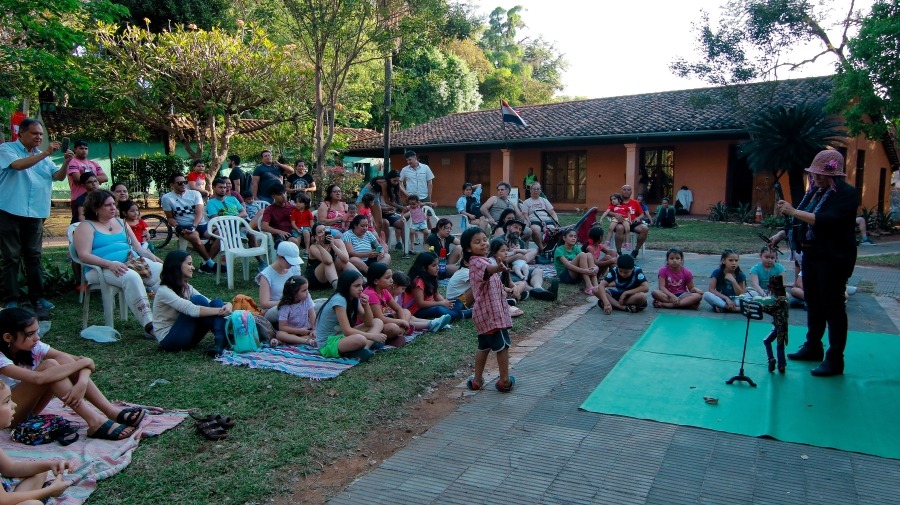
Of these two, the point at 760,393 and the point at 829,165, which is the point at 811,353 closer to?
the point at 760,393

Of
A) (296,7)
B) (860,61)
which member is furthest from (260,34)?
(860,61)

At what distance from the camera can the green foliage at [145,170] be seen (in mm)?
22875

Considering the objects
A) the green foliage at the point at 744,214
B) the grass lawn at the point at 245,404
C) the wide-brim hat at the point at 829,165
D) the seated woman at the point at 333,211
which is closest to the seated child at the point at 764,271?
the wide-brim hat at the point at 829,165

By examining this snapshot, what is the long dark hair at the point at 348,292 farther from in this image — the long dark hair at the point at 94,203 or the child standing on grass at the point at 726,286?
the child standing on grass at the point at 726,286

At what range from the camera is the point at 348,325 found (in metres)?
5.31

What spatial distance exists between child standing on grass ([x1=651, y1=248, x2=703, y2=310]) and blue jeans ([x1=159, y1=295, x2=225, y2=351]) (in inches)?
187

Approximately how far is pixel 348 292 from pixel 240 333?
979mm

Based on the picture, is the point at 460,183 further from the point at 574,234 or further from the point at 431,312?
the point at 431,312

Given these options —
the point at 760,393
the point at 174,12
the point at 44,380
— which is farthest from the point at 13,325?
the point at 174,12

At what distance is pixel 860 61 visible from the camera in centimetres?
1307

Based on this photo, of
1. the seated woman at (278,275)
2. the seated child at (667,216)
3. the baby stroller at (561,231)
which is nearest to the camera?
the seated woman at (278,275)

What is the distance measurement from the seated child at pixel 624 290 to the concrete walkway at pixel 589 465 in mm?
2825

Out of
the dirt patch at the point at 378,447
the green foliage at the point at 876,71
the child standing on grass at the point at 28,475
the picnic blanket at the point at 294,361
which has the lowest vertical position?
the dirt patch at the point at 378,447

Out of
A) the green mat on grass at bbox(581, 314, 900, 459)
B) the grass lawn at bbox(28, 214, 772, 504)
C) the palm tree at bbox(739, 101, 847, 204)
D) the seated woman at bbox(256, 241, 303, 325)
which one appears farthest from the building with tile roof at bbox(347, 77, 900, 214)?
the seated woman at bbox(256, 241, 303, 325)
